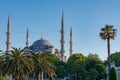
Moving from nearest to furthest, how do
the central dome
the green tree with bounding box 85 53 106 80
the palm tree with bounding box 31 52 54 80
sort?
1. the palm tree with bounding box 31 52 54 80
2. the green tree with bounding box 85 53 106 80
3. the central dome

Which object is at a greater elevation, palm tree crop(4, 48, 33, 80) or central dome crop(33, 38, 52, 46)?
central dome crop(33, 38, 52, 46)

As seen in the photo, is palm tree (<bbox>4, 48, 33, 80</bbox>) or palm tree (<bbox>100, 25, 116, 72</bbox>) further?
palm tree (<bbox>100, 25, 116, 72</bbox>)

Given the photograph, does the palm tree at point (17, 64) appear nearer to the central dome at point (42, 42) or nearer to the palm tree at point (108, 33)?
the palm tree at point (108, 33)

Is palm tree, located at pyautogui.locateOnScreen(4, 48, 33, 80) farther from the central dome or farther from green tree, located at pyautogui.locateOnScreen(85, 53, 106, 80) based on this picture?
the central dome

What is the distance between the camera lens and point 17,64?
4269 centimetres

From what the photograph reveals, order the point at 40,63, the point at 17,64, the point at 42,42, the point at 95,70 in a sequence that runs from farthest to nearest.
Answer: the point at 42,42 → the point at 95,70 → the point at 40,63 → the point at 17,64

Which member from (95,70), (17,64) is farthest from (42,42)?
(17,64)

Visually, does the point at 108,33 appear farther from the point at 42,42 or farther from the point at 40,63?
the point at 42,42

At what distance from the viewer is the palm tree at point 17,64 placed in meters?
42.6

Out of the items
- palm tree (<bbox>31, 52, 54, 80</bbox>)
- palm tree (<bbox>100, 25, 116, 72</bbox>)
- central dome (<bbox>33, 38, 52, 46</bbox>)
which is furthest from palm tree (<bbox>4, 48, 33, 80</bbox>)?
central dome (<bbox>33, 38, 52, 46</bbox>)

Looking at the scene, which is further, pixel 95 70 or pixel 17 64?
pixel 95 70

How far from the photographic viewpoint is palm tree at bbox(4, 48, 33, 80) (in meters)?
42.6

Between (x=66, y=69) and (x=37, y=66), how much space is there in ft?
151

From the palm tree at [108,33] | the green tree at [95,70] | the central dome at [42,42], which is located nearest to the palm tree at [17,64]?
the palm tree at [108,33]
